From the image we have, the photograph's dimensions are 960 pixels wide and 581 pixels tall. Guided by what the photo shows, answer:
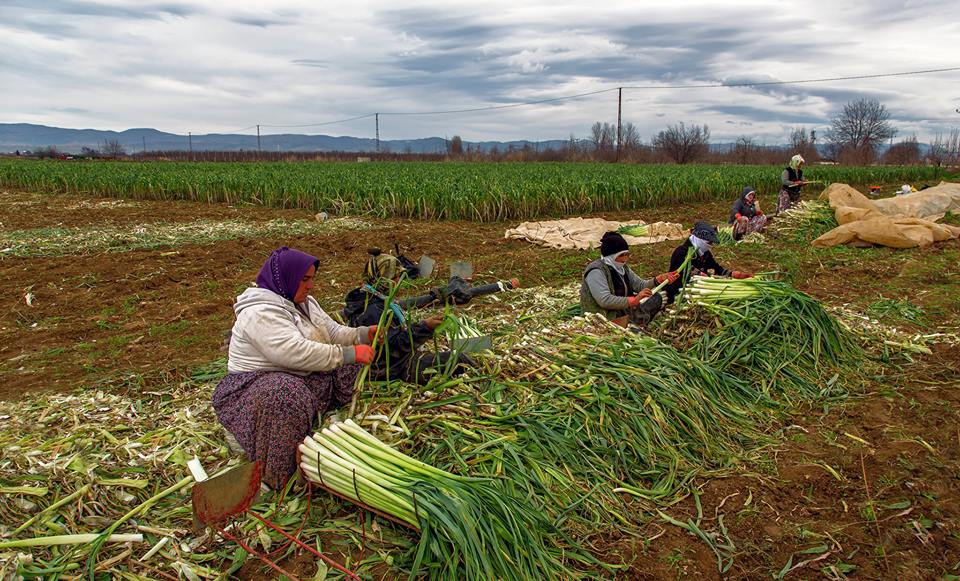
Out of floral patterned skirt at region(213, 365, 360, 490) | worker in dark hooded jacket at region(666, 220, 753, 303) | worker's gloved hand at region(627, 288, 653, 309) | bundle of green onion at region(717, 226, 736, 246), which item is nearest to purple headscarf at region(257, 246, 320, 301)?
floral patterned skirt at region(213, 365, 360, 490)

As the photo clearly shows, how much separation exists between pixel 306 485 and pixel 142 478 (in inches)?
29.6

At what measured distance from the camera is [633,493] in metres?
2.92

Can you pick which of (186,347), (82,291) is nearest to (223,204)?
(82,291)

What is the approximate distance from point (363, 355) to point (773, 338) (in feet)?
9.29

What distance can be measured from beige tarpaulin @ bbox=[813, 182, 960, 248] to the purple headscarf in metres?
8.40

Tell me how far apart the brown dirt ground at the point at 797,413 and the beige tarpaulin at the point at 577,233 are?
1.35 ft

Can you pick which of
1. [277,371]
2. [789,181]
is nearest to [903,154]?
[789,181]

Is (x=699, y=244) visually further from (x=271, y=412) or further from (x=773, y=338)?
(x=271, y=412)

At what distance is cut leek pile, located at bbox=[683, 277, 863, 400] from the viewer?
4.06m

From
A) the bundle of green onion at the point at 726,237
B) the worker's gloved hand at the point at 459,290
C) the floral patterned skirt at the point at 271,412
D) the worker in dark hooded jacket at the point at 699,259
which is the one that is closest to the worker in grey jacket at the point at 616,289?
the worker in dark hooded jacket at the point at 699,259

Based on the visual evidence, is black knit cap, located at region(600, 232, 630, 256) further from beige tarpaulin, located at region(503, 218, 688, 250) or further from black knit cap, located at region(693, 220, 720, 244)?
beige tarpaulin, located at region(503, 218, 688, 250)

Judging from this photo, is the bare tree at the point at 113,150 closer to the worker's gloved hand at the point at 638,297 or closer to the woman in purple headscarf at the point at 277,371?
the worker's gloved hand at the point at 638,297

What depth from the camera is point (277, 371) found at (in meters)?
2.97

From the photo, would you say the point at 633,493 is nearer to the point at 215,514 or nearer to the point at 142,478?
the point at 215,514
